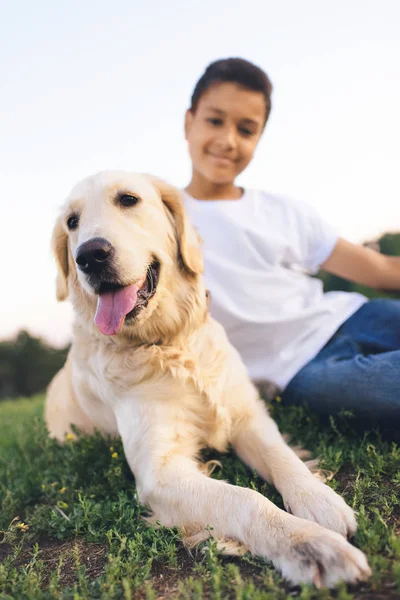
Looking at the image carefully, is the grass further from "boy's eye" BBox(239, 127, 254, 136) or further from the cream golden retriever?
"boy's eye" BBox(239, 127, 254, 136)

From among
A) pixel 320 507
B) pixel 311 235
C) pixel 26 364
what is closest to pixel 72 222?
pixel 311 235

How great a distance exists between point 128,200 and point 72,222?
0.36 metres

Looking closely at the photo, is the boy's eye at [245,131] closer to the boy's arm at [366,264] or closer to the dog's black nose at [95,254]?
the boy's arm at [366,264]

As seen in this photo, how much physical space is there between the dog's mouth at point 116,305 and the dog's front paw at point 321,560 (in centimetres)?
132

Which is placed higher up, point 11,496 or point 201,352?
point 201,352

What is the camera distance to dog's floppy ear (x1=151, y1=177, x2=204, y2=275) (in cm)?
296

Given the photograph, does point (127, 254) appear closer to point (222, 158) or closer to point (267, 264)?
point (267, 264)

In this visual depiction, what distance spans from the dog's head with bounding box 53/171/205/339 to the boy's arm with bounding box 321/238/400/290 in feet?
4.49

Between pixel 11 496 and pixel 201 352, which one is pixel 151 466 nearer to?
Result: pixel 201 352

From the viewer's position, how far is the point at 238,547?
189 cm

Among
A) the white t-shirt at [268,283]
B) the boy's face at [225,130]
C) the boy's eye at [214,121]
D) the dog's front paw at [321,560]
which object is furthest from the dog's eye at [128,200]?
the dog's front paw at [321,560]

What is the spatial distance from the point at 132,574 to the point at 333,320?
2.34 metres

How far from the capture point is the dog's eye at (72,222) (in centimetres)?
288

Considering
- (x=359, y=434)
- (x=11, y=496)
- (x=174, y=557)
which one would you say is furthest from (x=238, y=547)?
(x=11, y=496)
